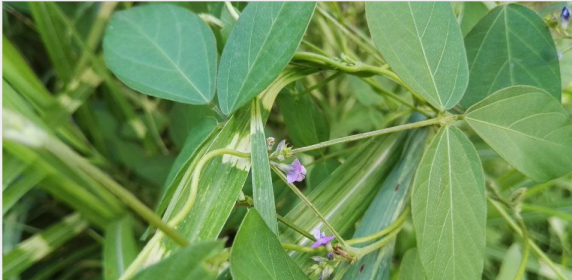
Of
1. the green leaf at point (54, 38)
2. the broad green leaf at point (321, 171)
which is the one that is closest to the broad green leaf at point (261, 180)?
the broad green leaf at point (321, 171)

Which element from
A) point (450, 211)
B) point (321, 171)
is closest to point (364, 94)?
point (321, 171)

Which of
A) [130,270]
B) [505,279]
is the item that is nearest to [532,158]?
[505,279]

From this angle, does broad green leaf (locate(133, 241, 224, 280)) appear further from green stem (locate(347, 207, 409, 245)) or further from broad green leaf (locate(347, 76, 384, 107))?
broad green leaf (locate(347, 76, 384, 107))

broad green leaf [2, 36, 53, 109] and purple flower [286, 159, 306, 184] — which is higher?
broad green leaf [2, 36, 53, 109]

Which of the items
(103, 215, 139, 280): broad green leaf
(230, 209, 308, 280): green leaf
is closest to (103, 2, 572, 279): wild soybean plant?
(230, 209, 308, 280): green leaf

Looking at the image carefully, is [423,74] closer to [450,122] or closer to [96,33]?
[450,122]

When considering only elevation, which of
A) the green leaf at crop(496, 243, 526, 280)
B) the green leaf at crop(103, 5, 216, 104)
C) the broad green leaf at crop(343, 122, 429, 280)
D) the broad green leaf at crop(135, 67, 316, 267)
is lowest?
the green leaf at crop(496, 243, 526, 280)

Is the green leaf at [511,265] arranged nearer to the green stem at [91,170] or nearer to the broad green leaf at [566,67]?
the broad green leaf at [566,67]
